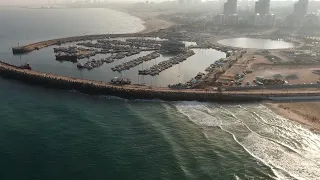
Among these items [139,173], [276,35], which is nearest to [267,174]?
[139,173]

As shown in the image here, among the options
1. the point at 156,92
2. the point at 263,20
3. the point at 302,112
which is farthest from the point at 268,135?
the point at 263,20

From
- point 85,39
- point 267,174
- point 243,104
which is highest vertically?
point 85,39

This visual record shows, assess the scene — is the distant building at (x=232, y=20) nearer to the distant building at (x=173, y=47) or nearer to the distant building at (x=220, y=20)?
the distant building at (x=220, y=20)

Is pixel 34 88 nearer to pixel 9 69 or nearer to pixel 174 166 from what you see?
pixel 9 69

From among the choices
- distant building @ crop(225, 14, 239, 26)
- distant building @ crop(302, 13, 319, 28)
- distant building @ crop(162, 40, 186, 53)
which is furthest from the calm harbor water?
distant building @ crop(302, 13, 319, 28)

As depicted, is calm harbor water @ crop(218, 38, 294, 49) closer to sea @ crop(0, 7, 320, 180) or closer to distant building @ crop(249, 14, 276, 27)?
distant building @ crop(249, 14, 276, 27)

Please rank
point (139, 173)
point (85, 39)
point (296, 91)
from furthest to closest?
point (85, 39)
point (296, 91)
point (139, 173)
